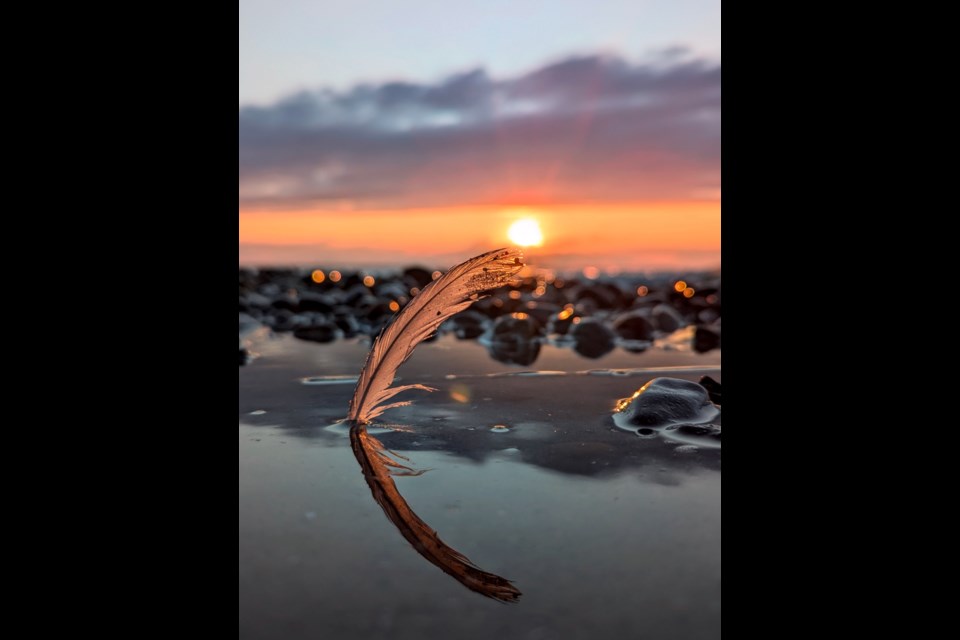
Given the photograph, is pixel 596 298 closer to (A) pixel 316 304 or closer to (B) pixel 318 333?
(A) pixel 316 304

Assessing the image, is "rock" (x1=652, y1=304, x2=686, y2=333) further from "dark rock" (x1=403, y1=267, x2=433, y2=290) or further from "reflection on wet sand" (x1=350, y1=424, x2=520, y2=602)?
"dark rock" (x1=403, y1=267, x2=433, y2=290)

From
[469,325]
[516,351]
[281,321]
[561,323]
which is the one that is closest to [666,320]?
[561,323]

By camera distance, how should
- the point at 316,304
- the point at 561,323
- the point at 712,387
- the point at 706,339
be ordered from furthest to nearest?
1. the point at 316,304
2. the point at 561,323
3. the point at 706,339
4. the point at 712,387

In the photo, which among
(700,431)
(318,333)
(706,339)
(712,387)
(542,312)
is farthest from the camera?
(542,312)

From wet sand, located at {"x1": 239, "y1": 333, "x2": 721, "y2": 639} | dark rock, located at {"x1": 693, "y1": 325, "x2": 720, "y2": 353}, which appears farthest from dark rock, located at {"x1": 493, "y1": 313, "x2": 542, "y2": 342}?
wet sand, located at {"x1": 239, "y1": 333, "x2": 721, "y2": 639}
